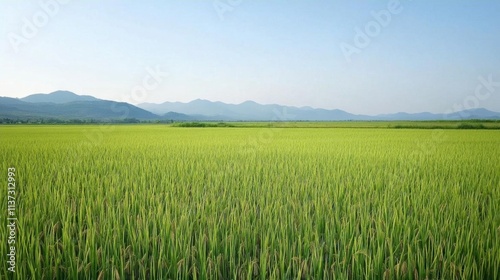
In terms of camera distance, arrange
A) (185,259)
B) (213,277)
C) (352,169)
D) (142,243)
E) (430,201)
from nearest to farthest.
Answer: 1. (213,277)
2. (185,259)
3. (142,243)
4. (430,201)
5. (352,169)

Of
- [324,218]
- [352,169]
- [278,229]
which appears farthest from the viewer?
[352,169]

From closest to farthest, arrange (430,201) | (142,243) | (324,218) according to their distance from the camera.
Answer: (142,243)
(324,218)
(430,201)

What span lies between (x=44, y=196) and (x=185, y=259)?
7.49 ft

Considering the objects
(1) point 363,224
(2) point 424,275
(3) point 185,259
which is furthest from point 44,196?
(2) point 424,275

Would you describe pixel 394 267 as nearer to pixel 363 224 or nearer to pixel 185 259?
pixel 363 224

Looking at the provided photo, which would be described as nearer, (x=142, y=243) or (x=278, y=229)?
(x=142, y=243)

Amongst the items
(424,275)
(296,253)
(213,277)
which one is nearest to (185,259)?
(213,277)

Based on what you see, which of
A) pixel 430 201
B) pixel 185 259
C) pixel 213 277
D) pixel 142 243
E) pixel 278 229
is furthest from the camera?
pixel 430 201

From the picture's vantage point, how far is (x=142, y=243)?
2010 mm

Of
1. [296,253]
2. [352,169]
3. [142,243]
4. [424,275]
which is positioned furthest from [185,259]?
[352,169]

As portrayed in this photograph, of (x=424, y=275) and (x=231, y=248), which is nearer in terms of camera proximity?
(x=424, y=275)

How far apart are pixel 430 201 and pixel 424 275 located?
170 centimetres

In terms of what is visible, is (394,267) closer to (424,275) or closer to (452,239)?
(424,275)

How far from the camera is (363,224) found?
2396mm
